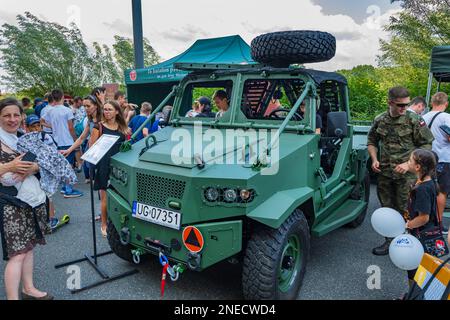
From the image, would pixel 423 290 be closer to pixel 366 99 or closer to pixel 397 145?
pixel 397 145

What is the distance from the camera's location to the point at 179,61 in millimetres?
11141

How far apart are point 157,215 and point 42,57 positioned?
28.0 m

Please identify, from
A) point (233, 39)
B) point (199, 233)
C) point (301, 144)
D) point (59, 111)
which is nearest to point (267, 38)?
point (301, 144)

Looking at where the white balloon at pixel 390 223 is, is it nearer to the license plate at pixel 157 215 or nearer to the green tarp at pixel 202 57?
the license plate at pixel 157 215

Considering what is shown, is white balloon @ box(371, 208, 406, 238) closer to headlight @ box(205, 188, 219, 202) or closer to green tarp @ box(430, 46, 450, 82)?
headlight @ box(205, 188, 219, 202)

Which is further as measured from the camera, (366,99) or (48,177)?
(366,99)

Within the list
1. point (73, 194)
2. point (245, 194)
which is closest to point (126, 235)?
point (245, 194)

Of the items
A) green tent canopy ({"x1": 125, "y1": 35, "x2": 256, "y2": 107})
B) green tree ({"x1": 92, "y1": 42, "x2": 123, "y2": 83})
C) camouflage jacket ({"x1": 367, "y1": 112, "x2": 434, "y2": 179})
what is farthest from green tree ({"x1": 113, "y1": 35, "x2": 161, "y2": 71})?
camouflage jacket ({"x1": 367, "y1": 112, "x2": 434, "y2": 179})

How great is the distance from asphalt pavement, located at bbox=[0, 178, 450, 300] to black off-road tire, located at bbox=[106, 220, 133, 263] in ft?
0.54

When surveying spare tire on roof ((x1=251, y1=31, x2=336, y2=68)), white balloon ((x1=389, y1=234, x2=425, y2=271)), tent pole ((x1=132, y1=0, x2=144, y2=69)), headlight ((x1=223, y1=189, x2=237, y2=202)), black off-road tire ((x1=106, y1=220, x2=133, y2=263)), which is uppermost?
tent pole ((x1=132, y1=0, x2=144, y2=69))

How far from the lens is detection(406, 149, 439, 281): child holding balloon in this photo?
9.83 feet

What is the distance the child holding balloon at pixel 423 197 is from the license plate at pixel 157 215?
76.8 inches

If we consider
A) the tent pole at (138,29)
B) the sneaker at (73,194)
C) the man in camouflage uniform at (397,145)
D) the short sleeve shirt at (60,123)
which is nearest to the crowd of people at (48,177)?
the man in camouflage uniform at (397,145)

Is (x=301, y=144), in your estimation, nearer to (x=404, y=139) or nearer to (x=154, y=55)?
(x=404, y=139)
